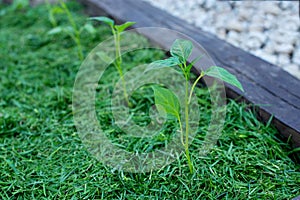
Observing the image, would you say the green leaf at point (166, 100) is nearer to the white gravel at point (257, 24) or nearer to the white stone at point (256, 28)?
the white gravel at point (257, 24)

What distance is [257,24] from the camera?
7.00 ft

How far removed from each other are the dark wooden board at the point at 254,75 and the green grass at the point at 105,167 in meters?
0.05

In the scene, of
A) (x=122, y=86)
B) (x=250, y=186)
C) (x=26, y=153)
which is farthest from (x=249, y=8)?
(x=26, y=153)

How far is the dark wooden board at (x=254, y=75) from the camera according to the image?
4.26 feet

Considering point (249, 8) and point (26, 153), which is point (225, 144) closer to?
point (26, 153)

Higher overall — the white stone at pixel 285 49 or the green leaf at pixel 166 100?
the white stone at pixel 285 49

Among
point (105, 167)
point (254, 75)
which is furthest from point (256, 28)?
point (105, 167)

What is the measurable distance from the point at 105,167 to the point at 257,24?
1374 mm

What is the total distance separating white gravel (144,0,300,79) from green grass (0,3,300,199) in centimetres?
60

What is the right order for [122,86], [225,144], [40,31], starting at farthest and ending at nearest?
[40,31] → [122,86] → [225,144]

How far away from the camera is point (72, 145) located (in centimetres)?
134

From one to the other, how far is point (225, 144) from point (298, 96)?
344mm

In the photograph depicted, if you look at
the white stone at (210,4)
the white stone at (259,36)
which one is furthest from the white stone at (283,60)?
the white stone at (210,4)

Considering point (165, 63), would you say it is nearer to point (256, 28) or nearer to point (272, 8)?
point (256, 28)
